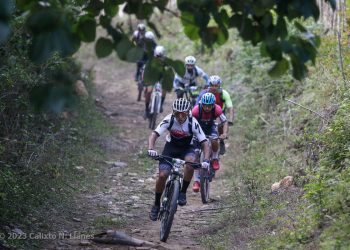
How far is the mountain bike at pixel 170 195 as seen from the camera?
806 centimetres

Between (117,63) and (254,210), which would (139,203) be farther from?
(117,63)

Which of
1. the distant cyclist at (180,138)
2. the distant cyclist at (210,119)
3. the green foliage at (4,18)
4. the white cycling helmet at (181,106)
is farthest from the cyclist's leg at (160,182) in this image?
the green foliage at (4,18)

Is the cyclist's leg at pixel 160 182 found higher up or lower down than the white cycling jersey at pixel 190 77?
lower down

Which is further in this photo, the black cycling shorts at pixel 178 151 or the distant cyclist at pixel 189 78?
the distant cyclist at pixel 189 78

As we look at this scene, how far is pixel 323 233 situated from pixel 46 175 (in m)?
5.09

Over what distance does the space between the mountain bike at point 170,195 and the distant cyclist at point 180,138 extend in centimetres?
26

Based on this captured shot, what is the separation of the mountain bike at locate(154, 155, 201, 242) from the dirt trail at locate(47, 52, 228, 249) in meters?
0.23

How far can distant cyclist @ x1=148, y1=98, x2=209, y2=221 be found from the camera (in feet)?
28.9

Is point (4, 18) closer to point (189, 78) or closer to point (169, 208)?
point (169, 208)

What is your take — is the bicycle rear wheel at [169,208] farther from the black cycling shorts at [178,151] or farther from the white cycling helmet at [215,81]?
the white cycling helmet at [215,81]

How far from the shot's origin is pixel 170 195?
834 centimetres

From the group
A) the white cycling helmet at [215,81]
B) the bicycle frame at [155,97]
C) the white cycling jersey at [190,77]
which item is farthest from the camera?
the bicycle frame at [155,97]

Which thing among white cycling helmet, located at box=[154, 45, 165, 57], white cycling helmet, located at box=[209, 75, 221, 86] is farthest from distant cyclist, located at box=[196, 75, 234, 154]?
white cycling helmet, located at box=[154, 45, 165, 57]

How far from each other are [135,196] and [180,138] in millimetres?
2107
